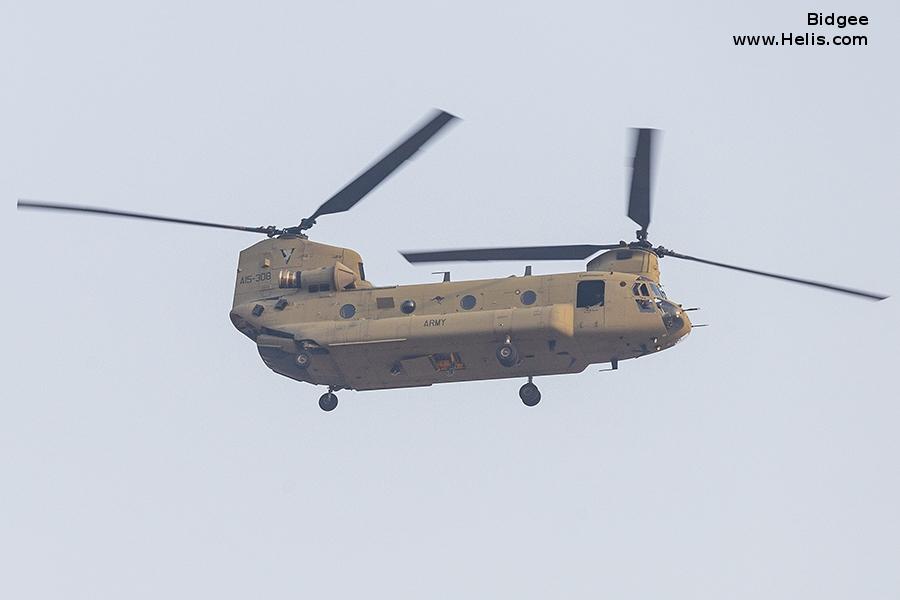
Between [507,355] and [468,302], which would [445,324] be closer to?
[468,302]

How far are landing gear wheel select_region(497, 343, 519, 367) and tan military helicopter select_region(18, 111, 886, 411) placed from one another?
0.08 feet

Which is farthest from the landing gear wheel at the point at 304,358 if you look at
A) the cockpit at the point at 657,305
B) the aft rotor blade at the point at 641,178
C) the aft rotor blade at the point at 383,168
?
the aft rotor blade at the point at 641,178

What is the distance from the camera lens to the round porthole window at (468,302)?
4809cm

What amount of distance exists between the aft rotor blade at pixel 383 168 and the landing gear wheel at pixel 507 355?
17.1ft

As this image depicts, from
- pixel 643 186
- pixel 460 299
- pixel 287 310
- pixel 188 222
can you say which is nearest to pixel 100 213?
pixel 188 222

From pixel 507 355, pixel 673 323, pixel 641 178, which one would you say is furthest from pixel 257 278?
pixel 673 323

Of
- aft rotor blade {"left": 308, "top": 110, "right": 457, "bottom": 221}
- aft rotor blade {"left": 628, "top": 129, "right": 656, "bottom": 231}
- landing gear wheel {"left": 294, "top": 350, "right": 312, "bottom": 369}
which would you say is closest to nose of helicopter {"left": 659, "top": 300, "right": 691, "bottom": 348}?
aft rotor blade {"left": 628, "top": 129, "right": 656, "bottom": 231}

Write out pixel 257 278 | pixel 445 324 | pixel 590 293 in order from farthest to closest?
pixel 257 278
pixel 445 324
pixel 590 293

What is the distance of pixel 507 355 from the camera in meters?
46.8

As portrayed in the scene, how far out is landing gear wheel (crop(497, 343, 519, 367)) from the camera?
154ft

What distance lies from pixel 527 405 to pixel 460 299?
3.15m

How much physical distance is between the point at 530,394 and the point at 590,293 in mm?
3017

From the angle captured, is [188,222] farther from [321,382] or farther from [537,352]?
[537,352]

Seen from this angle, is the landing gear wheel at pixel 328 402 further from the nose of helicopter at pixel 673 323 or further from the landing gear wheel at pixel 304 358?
the nose of helicopter at pixel 673 323
